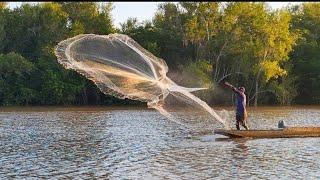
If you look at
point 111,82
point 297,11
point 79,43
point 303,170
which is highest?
point 297,11

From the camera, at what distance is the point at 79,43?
18234 mm

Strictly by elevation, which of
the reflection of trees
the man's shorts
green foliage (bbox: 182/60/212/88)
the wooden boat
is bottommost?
the reflection of trees

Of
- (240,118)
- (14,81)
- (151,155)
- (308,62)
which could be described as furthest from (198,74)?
(151,155)

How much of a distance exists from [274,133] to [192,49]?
4048 cm

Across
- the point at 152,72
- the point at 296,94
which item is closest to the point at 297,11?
the point at 296,94

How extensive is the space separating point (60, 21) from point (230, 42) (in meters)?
19.5

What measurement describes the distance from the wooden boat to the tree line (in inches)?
1178

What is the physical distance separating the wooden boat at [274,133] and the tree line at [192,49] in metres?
29.9

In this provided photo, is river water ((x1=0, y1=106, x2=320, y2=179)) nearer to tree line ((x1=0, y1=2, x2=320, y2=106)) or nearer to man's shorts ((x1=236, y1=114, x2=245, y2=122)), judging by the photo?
man's shorts ((x1=236, y1=114, x2=245, y2=122))

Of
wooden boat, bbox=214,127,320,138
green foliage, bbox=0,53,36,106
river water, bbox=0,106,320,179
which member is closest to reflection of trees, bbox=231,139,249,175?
river water, bbox=0,106,320,179

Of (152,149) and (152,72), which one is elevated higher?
(152,72)

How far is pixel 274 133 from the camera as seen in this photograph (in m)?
22.4

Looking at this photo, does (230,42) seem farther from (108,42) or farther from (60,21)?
(108,42)

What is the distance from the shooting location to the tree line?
5803 cm
